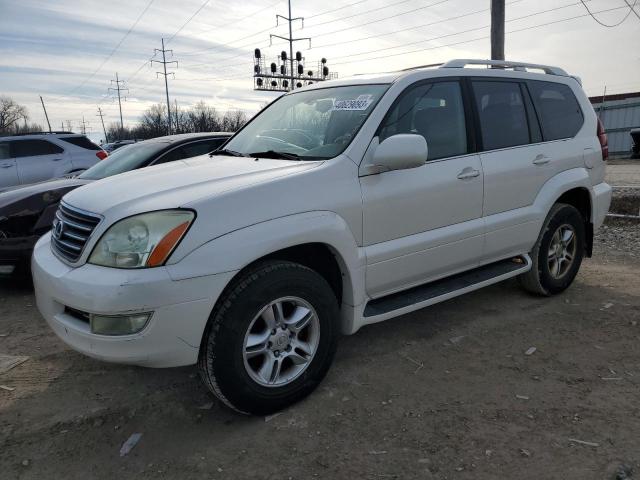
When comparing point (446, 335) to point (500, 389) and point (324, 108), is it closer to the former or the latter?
point (500, 389)

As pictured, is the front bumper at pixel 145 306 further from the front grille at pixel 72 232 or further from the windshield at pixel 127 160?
the windshield at pixel 127 160

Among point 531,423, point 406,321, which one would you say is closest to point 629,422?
point 531,423

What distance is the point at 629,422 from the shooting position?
2.73m

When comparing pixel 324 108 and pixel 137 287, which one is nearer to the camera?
pixel 137 287

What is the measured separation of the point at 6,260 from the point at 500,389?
4.57 meters

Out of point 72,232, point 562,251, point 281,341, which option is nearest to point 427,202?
point 281,341

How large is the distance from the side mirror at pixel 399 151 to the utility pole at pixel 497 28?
8446mm

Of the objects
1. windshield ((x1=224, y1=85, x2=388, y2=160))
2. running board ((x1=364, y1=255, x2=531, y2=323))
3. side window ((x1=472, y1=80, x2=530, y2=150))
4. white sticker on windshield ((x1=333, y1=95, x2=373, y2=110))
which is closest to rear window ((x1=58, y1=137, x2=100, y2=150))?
windshield ((x1=224, y1=85, x2=388, y2=160))

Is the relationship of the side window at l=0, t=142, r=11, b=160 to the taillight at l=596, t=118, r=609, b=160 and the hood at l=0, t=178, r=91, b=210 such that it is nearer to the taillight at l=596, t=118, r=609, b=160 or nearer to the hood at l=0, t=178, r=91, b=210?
the hood at l=0, t=178, r=91, b=210

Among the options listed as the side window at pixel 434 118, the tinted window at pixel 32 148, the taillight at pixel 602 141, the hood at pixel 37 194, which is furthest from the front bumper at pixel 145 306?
the tinted window at pixel 32 148

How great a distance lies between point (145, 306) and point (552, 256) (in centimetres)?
360

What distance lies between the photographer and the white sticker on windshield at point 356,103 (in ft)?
10.9

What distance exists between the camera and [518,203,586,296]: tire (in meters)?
Answer: 4.38

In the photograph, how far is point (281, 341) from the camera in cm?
281
